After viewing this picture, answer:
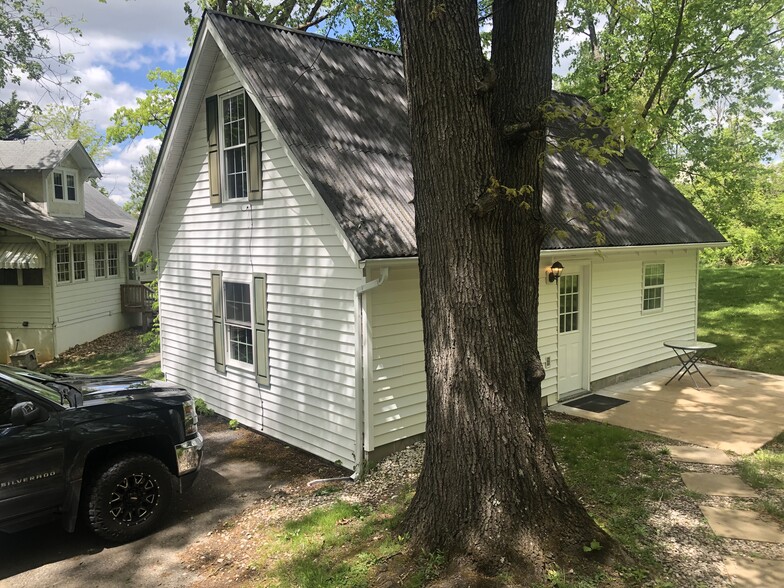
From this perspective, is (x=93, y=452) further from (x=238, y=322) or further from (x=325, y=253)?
(x=238, y=322)

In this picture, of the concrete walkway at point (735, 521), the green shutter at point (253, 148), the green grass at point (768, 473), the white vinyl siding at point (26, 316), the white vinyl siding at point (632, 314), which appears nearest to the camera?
the concrete walkway at point (735, 521)

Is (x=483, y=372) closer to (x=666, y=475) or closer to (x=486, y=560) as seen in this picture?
(x=486, y=560)

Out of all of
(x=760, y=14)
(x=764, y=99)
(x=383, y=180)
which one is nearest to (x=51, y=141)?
(x=383, y=180)

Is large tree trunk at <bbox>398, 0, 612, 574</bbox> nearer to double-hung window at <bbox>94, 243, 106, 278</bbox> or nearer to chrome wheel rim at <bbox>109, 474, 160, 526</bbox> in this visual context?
chrome wheel rim at <bbox>109, 474, 160, 526</bbox>

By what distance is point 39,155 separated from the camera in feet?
60.1

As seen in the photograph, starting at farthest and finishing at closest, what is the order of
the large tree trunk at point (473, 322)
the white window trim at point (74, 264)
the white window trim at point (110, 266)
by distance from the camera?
the white window trim at point (110, 266) < the white window trim at point (74, 264) < the large tree trunk at point (473, 322)

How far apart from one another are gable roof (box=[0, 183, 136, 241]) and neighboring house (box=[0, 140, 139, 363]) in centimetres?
4

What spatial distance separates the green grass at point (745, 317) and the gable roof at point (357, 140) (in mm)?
3374

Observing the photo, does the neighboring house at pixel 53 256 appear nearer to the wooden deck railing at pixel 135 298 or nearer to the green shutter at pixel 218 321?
the wooden deck railing at pixel 135 298

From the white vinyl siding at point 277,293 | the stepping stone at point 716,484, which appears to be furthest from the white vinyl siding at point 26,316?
the stepping stone at point 716,484

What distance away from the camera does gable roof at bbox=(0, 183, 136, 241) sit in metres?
15.7

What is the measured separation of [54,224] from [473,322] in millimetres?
17122

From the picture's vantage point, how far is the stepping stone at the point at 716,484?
593cm

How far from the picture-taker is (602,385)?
1067 centimetres
